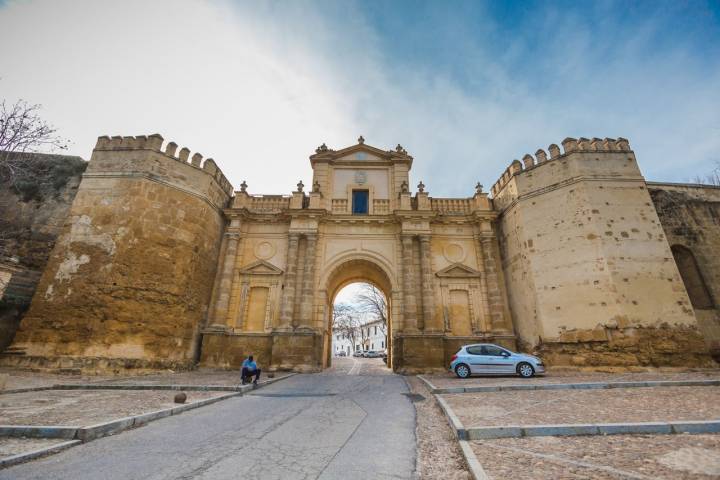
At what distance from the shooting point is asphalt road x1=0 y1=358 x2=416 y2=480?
3342 millimetres

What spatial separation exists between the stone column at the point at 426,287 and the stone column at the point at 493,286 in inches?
123

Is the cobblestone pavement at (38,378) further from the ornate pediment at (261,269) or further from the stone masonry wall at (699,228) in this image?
the stone masonry wall at (699,228)

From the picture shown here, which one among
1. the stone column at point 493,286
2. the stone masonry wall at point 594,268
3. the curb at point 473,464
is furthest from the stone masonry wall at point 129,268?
the stone masonry wall at point 594,268

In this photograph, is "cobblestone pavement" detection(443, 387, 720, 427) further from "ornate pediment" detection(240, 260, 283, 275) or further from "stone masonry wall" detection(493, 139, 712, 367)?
"ornate pediment" detection(240, 260, 283, 275)

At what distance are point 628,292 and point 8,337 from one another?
84.0 ft

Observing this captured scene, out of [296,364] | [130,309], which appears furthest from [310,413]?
[130,309]

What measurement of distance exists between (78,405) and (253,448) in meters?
5.16

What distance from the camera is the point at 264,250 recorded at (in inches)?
701

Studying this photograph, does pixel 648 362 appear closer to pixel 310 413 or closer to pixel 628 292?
pixel 628 292

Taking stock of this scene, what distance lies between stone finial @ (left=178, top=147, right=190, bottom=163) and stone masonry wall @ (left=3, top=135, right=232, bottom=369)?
0.05m

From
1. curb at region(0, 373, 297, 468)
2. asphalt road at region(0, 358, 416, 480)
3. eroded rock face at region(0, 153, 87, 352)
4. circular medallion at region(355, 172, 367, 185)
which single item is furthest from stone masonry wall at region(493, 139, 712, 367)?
eroded rock face at region(0, 153, 87, 352)

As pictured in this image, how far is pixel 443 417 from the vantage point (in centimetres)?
603

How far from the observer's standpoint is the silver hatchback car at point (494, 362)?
11.5 meters

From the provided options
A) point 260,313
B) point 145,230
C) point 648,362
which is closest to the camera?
point 648,362
